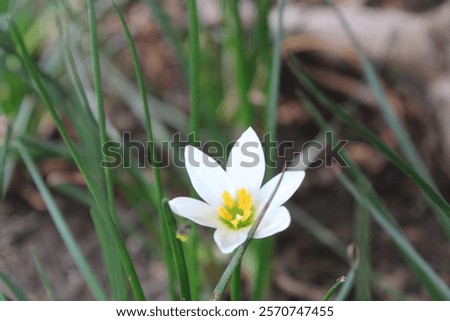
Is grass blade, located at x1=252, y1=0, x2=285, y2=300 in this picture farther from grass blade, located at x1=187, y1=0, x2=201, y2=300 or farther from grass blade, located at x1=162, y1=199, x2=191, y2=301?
grass blade, located at x1=162, y1=199, x2=191, y2=301

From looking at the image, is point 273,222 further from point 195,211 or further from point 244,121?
point 244,121

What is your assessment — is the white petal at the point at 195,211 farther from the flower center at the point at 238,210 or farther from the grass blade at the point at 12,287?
the grass blade at the point at 12,287

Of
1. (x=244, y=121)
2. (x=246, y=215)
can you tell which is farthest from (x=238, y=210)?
(x=244, y=121)

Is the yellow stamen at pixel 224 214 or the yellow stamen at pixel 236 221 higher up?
the yellow stamen at pixel 224 214

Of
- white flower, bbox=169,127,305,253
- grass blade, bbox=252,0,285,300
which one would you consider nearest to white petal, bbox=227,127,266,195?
white flower, bbox=169,127,305,253

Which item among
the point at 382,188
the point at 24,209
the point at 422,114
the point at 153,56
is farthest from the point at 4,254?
the point at 422,114

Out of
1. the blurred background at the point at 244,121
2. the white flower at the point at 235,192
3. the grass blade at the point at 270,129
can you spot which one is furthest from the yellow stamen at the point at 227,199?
the blurred background at the point at 244,121

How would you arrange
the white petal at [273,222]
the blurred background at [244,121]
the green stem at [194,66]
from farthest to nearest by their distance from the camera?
the blurred background at [244,121]
the green stem at [194,66]
the white petal at [273,222]
